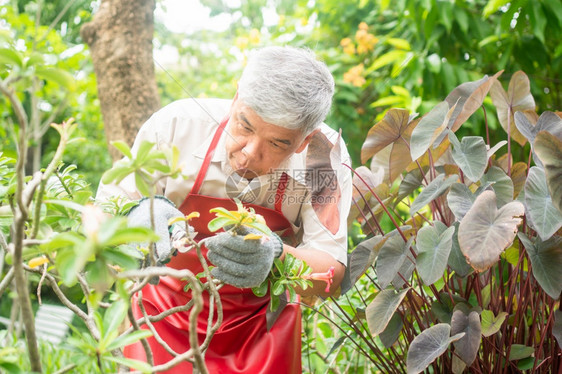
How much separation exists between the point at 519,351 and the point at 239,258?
0.72 m

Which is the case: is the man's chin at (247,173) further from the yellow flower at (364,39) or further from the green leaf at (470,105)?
the yellow flower at (364,39)

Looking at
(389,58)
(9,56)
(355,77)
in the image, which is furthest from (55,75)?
(355,77)

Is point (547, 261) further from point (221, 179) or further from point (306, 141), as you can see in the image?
point (221, 179)

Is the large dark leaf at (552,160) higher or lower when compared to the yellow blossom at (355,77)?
higher

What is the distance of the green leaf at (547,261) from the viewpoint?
4.03 feet

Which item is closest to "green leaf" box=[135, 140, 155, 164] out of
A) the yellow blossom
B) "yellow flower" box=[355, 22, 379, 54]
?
the yellow blossom

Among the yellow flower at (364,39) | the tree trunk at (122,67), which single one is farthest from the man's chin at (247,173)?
the yellow flower at (364,39)

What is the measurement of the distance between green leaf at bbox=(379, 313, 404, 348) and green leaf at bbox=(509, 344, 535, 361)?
27cm

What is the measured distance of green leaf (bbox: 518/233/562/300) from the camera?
1.23m

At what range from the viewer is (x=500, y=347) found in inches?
55.0

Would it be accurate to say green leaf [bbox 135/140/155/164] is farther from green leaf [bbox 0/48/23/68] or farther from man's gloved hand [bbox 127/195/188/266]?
man's gloved hand [bbox 127/195/188/266]

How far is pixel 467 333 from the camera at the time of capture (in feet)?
4.18

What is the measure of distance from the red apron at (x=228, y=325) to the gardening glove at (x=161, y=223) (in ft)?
1.04

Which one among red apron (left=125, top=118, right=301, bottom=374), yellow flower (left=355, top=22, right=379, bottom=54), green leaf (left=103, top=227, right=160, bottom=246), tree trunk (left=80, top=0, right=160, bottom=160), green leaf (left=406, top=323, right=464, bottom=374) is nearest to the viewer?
green leaf (left=103, top=227, right=160, bottom=246)
